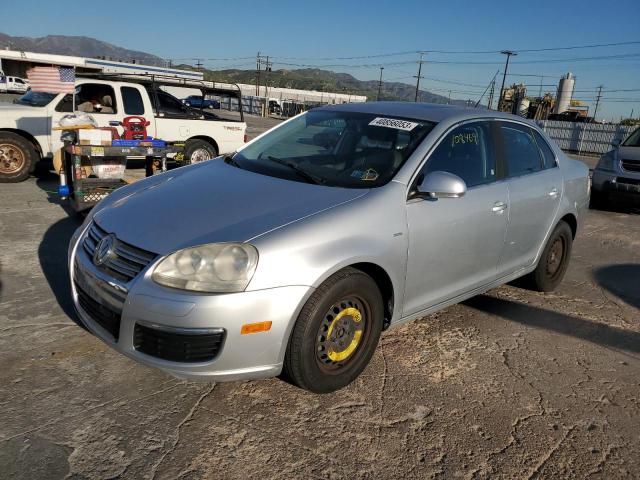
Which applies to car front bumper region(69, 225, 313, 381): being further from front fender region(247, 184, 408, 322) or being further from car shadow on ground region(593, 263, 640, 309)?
car shadow on ground region(593, 263, 640, 309)

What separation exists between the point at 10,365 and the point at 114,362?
0.58 m

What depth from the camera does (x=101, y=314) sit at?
8.73 ft

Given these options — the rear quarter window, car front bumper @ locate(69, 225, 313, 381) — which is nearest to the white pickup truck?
the rear quarter window

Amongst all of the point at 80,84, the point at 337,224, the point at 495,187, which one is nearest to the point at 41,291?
the point at 337,224

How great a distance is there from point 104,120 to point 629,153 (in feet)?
31.1

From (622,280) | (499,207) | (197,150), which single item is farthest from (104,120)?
(622,280)

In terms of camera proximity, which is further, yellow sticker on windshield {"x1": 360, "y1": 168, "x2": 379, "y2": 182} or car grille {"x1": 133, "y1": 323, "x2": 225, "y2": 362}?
yellow sticker on windshield {"x1": 360, "y1": 168, "x2": 379, "y2": 182}

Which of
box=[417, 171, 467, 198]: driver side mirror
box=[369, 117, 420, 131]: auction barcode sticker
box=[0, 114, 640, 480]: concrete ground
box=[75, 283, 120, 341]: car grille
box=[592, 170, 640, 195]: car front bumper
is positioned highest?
box=[369, 117, 420, 131]: auction barcode sticker

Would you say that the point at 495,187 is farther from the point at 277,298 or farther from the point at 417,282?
the point at 277,298

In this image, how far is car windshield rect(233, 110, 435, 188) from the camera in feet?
10.6

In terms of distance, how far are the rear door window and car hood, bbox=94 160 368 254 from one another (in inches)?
64.5

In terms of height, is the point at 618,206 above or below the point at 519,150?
below

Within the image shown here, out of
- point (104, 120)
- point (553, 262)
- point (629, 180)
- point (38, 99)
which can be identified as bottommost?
point (553, 262)

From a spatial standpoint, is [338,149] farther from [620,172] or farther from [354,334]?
[620,172]
